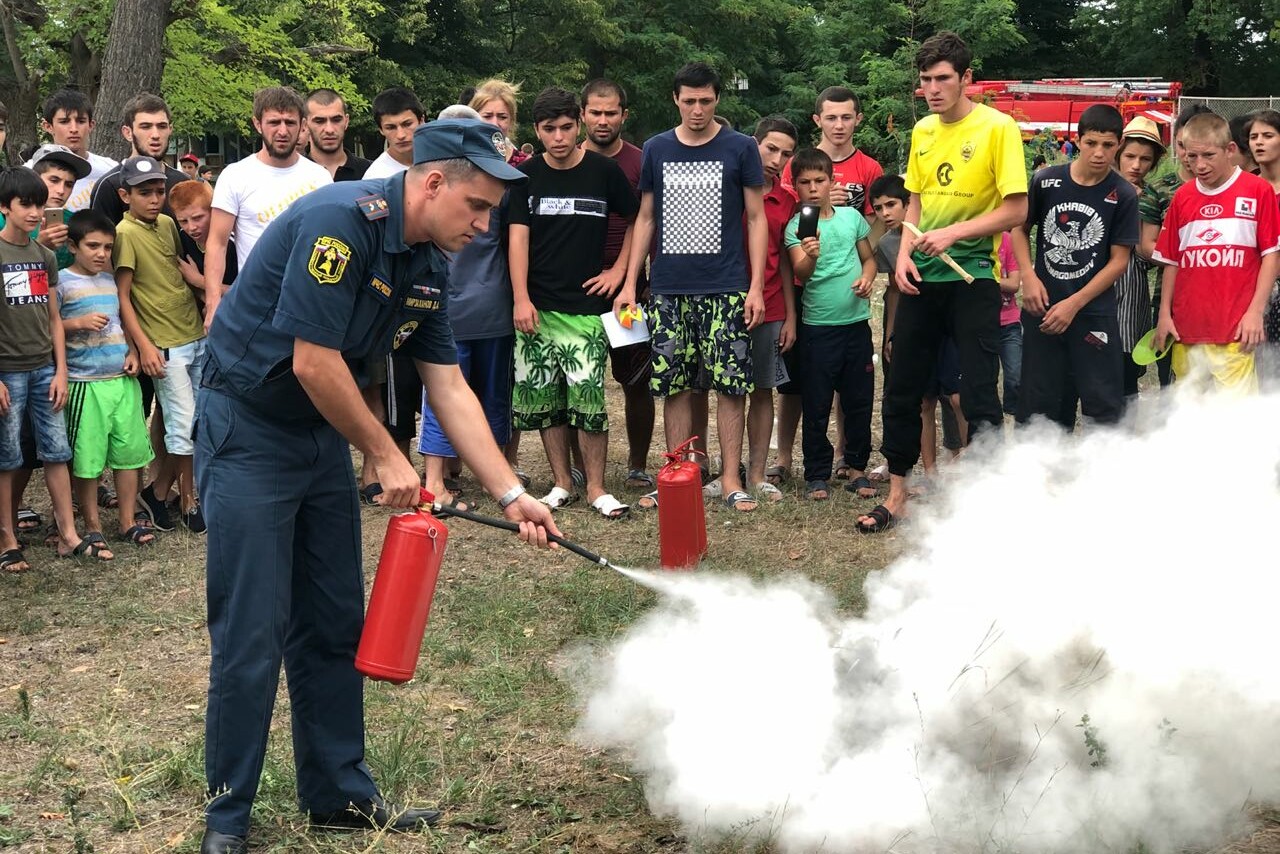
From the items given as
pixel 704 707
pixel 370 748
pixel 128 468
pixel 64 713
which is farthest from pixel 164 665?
pixel 704 707

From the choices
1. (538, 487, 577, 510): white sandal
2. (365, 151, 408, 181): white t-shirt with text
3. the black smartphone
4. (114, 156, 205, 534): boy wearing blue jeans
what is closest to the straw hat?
the black smartphone

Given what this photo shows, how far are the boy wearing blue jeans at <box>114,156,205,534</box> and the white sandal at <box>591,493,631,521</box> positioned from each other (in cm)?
228

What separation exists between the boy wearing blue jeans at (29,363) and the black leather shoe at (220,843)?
12.2 feet

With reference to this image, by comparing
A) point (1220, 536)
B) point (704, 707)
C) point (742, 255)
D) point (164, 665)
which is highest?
point (742, 255)

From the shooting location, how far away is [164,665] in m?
5.70

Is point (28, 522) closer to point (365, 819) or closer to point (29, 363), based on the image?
point (29, 363)

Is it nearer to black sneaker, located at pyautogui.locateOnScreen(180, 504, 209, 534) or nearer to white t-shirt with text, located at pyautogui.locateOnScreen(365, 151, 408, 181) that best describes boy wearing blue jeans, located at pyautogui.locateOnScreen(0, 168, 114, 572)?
black sneaker, located at pyautogui.locateOnScreen(180, 504, 209, 534)

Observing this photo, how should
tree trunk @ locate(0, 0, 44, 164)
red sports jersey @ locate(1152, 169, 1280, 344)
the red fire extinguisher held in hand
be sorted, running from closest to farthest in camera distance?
the red fire extinguisher held in hand
red sports jersey @ locate(1152, 169, 1280, 344)
tree trunk @ locate(0, 0, 44, 164)

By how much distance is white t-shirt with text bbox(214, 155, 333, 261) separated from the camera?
7.40 meters

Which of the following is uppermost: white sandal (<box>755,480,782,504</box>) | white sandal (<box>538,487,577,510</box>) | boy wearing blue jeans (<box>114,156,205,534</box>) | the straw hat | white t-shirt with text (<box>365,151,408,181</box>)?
the straw hat

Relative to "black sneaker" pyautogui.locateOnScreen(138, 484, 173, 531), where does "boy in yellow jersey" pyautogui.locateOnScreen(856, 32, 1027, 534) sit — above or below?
above

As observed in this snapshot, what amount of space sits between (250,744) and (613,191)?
4.85 meters

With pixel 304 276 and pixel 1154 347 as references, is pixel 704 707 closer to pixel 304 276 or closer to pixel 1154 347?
pixel 304 276

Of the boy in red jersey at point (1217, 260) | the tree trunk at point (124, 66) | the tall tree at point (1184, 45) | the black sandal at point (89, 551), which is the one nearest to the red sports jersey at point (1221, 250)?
the boy in red jersey at point (1217, 260)
